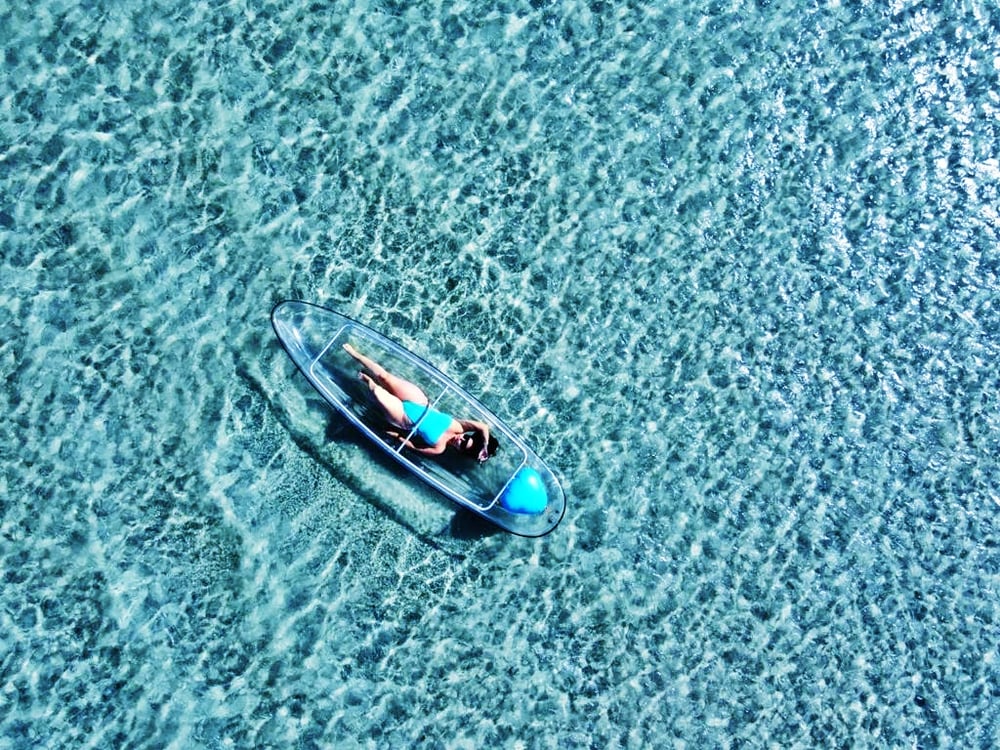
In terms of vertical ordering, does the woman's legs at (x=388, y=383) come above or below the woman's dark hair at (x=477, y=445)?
above

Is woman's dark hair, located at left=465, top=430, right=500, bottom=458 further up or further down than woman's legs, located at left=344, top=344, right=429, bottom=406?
further down

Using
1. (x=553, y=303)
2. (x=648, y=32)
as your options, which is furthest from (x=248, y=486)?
(x=648, y=32)

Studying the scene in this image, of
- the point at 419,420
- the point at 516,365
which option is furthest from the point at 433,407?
the point at 516,365

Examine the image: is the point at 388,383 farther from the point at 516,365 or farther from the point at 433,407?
the point at 516,365
